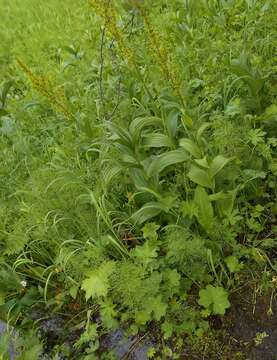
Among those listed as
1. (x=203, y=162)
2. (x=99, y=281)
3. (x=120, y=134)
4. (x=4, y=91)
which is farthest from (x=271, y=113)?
(x=4, y=91)

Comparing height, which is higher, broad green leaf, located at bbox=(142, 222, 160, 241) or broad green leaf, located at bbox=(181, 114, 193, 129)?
broad green leaf, located at bbox=(181, 114, 193, 129)

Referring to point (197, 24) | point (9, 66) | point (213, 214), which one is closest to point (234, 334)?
point (213, 214)

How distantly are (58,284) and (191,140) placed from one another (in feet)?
3.57

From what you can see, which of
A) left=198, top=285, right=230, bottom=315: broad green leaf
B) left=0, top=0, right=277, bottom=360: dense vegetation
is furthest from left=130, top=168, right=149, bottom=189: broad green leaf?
left=198, top=285, right=230, bottom=315: broad green leaf

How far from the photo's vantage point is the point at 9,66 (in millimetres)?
4699

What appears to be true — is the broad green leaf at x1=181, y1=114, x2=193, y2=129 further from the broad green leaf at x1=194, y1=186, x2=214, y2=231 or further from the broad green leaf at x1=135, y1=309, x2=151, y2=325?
the broad green leaf at x1=135, y1=309, x2=151, y2=325

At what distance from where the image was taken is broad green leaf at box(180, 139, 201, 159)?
6.90 feet

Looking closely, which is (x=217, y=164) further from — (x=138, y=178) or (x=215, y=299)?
(x=215, y=299)

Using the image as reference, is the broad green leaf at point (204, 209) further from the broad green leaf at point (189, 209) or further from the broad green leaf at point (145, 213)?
the broad green leaf at point (145, 213)

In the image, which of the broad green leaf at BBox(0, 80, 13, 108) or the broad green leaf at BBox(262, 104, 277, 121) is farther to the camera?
the broad green leaf at BBox(0, 80, 13, 108)

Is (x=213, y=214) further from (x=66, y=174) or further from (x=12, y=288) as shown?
(x=12, y=288)

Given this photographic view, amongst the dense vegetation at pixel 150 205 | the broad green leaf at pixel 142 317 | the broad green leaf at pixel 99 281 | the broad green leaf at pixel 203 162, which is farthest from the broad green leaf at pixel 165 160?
the broad green leaf at pixel 142 317

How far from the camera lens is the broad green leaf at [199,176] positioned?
2.08 m

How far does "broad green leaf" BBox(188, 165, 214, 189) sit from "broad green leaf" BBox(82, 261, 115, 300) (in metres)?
0.57
